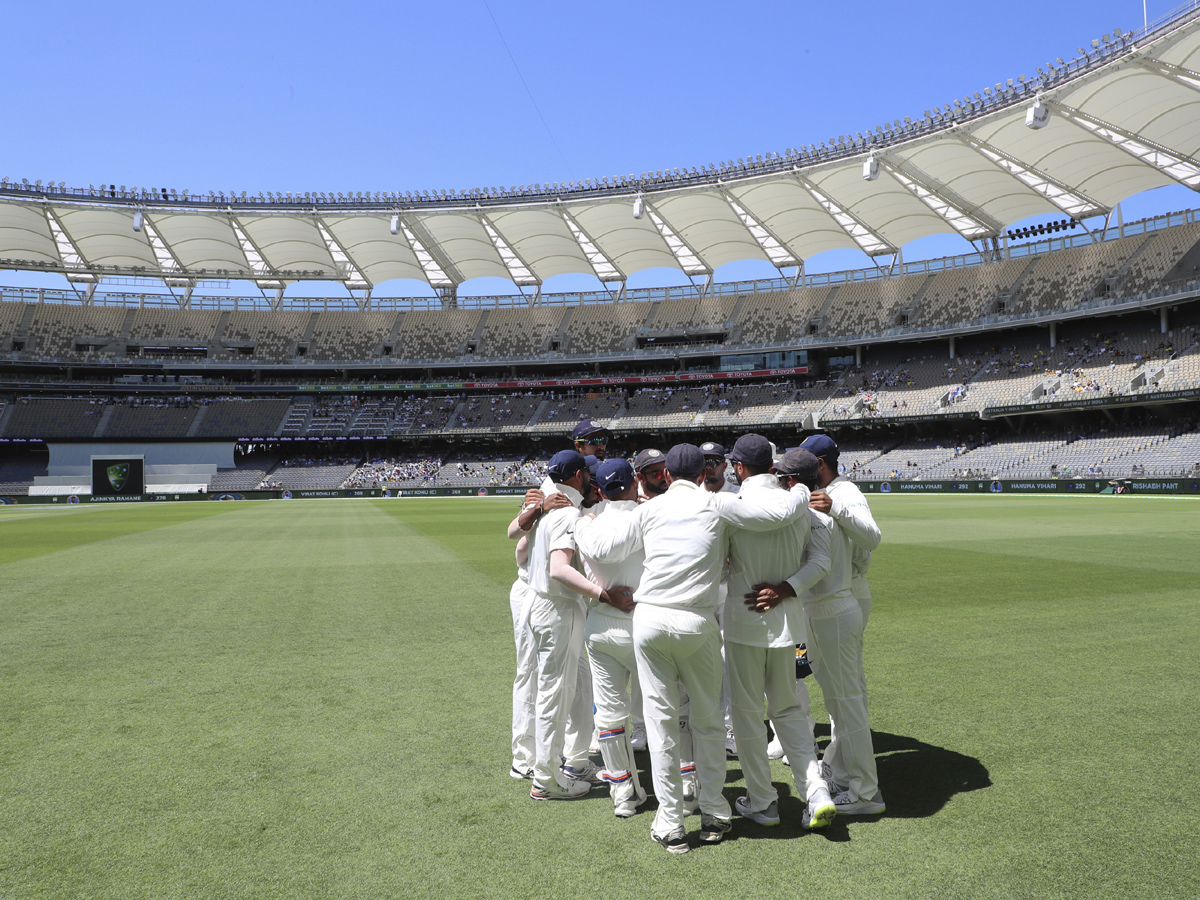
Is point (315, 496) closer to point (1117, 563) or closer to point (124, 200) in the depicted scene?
point (124, 200)

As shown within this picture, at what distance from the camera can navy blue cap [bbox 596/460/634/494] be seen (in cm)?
517

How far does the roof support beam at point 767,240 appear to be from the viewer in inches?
2072

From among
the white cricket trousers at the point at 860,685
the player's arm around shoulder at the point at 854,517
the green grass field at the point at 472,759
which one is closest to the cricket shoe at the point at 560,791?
the green grass field at the point at 472,759

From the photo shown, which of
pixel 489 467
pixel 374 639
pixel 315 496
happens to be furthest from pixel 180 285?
pixel 374 639

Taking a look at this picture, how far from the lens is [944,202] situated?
50375 millimetres

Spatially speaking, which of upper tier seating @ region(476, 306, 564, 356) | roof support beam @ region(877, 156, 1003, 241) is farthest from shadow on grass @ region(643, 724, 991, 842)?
upper tier seating @ region(476, 306, 564, 356)

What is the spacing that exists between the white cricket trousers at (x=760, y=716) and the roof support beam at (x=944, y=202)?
45.8m

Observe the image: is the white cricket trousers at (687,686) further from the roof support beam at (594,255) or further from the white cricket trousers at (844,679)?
the roof support beam at (594,255)

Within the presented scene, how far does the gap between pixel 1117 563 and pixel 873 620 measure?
22.9ft

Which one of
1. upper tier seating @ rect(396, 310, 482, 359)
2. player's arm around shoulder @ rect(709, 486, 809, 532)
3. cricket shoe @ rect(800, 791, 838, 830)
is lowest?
cricket shoe @ rect(800, 791, 838, 830)

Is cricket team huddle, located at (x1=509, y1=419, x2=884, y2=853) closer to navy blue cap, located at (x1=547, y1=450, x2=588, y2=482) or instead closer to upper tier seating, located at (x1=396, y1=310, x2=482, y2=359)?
navy blue cap, located at (x1=547, y1=450, x2=588, y2=482)

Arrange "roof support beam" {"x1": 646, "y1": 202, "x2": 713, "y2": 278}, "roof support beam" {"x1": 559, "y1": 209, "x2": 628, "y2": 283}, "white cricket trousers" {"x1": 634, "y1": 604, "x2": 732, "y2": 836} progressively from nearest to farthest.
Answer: "white cricket trousers" {"x1": 634, "y1": 604, "x2": 732, "y2": 836}, "roof support beam" {"x1": 646, "y1": 202, "x2": 713, "y2": 278}, "roof support beam" {"x1": 559, "y1": 209, "x2": 628, "y2": 283}

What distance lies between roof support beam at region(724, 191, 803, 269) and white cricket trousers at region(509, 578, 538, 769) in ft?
160

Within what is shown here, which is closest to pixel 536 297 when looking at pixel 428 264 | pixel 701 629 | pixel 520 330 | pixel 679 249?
pixel 520 330
